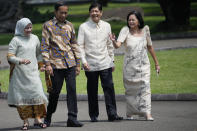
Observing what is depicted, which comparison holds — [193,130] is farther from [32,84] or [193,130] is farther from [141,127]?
[32,84]

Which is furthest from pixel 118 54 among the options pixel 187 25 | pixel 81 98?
pixel 187 25

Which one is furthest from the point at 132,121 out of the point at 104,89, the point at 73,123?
A: the point at 73,123

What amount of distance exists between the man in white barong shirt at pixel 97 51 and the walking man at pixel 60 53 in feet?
1.14

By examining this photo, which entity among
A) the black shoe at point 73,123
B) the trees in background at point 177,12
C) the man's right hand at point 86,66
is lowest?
the trees in background at point 177,12

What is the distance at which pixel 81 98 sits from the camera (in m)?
11.9

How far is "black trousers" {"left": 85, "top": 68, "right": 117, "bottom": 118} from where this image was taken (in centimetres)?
953

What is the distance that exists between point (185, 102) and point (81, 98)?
2.01 m

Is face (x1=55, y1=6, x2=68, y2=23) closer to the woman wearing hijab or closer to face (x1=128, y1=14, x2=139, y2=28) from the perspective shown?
the woman wearing hijab

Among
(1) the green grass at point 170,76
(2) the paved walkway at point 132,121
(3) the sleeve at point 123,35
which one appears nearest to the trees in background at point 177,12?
(1) the green grass at point 170,76

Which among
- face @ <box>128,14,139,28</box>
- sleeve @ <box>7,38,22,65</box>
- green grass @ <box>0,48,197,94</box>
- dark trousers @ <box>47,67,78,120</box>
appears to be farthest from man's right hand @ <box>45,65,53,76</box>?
green grass @ <box>0,48,197,94</box>

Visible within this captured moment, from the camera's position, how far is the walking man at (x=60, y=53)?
8945 millimetres

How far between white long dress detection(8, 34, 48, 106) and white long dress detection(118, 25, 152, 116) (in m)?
1.42

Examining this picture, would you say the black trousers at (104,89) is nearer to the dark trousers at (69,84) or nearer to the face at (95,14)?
the dark trousers at (69,84)

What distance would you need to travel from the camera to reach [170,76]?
1437cm
